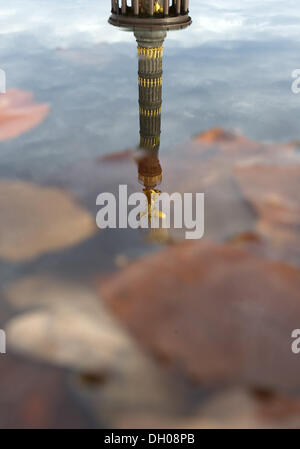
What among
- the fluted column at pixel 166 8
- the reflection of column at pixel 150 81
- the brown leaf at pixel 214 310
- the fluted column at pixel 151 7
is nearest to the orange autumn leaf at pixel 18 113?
the reflection of column at pixel 150 81

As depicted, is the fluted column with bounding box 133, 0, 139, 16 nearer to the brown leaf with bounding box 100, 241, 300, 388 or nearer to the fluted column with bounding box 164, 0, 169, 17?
the fluted column with bounding box 164, 0, 169, 17

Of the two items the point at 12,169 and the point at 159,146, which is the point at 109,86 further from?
the point at 12,169

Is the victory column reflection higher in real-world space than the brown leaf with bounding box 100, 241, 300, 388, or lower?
higher

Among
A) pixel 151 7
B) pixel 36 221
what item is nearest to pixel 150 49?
pixel 151 7

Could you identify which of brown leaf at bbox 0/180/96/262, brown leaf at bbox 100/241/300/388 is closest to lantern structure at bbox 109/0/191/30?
brown leaf at bbox 0/180/96/262

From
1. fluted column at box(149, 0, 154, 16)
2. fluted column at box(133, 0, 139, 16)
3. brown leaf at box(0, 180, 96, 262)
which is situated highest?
fluted column at box(133, 0, 139, 16)

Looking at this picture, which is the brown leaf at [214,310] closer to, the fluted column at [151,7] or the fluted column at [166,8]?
the fluted column at [151,7]

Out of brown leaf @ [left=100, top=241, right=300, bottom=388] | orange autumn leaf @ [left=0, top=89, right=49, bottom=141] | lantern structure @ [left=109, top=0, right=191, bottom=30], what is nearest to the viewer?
brown leaf @ [left=100, top=241, right=300, bottom=388]

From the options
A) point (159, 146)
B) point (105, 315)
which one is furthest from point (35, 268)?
point (159, 146)

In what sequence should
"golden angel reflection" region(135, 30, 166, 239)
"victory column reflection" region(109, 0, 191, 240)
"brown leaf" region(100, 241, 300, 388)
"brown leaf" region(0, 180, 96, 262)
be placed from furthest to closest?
"victory column reflection" region(109, 0, 191, 240), "golden angel reflection" region(135, 30, 166, 239), "brown leaf" region(0, 180, 96, 262), "brown leaf" region(100, 241, 300, 388)
